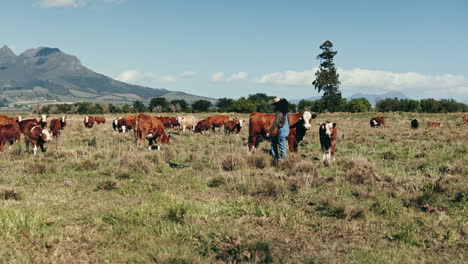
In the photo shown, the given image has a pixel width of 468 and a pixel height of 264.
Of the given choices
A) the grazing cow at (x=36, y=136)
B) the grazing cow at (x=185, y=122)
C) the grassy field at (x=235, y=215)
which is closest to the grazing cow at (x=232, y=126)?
the grazing cow at (x=185, y=122)

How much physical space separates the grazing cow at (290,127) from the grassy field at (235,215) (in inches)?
103

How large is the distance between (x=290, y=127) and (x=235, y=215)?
7.62 meters

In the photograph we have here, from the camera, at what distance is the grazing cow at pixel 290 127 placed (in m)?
13.2

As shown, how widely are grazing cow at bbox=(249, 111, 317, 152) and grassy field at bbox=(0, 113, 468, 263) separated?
2612 mm

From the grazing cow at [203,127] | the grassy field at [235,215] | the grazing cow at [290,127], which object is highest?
the grazing cow at [290,127]

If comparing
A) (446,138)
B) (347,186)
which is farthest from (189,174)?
(446,138)

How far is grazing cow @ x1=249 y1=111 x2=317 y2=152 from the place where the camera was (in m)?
13.2

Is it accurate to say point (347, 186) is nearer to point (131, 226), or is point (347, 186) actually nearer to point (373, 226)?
point (373, 226)

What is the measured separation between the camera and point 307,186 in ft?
27.5

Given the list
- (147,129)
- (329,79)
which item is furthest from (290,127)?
(329,79)

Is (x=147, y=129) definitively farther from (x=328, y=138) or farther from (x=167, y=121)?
(x=167, y=121)

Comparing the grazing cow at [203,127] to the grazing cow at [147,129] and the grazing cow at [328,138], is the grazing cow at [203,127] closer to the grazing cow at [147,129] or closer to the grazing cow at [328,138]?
the grazing cow at [147,129]

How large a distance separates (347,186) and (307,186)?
3.59 ft

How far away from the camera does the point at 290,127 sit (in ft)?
44.9
